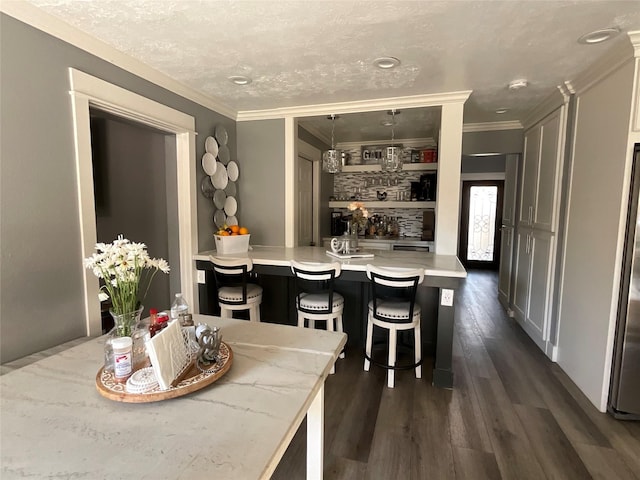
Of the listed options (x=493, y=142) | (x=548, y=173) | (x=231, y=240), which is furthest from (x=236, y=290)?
(x=493, y=142)

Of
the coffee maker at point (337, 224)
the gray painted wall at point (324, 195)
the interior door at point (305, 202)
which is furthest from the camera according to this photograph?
the coffee maker at point (337, 224)

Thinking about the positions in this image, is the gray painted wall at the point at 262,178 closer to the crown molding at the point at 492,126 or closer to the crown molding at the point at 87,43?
the crown molding at the point at 87,43

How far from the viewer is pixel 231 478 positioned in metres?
0.74

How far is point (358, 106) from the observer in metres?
→ 3.15

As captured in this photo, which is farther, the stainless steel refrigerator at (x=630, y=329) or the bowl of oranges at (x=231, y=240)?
the bowl of oranges at (x=231, y=240)

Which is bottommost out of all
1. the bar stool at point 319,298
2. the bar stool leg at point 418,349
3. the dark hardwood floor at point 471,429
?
the dark hardwood floor at point 471,429

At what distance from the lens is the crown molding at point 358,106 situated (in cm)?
292

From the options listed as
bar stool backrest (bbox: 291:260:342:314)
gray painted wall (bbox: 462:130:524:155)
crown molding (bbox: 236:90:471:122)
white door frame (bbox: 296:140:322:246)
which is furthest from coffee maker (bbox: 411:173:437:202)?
bar stool backrest (bbox: 291:260:342:314)

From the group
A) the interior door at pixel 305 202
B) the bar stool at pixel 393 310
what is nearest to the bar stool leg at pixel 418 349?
the bar stool at pixel 393 310

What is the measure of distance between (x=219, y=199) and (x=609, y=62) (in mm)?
3283

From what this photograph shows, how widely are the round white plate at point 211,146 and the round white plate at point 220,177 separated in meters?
0.14

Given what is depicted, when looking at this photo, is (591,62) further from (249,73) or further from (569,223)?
(249,73)

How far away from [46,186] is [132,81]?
97 centimetres

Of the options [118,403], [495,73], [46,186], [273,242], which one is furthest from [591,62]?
[46,186]
